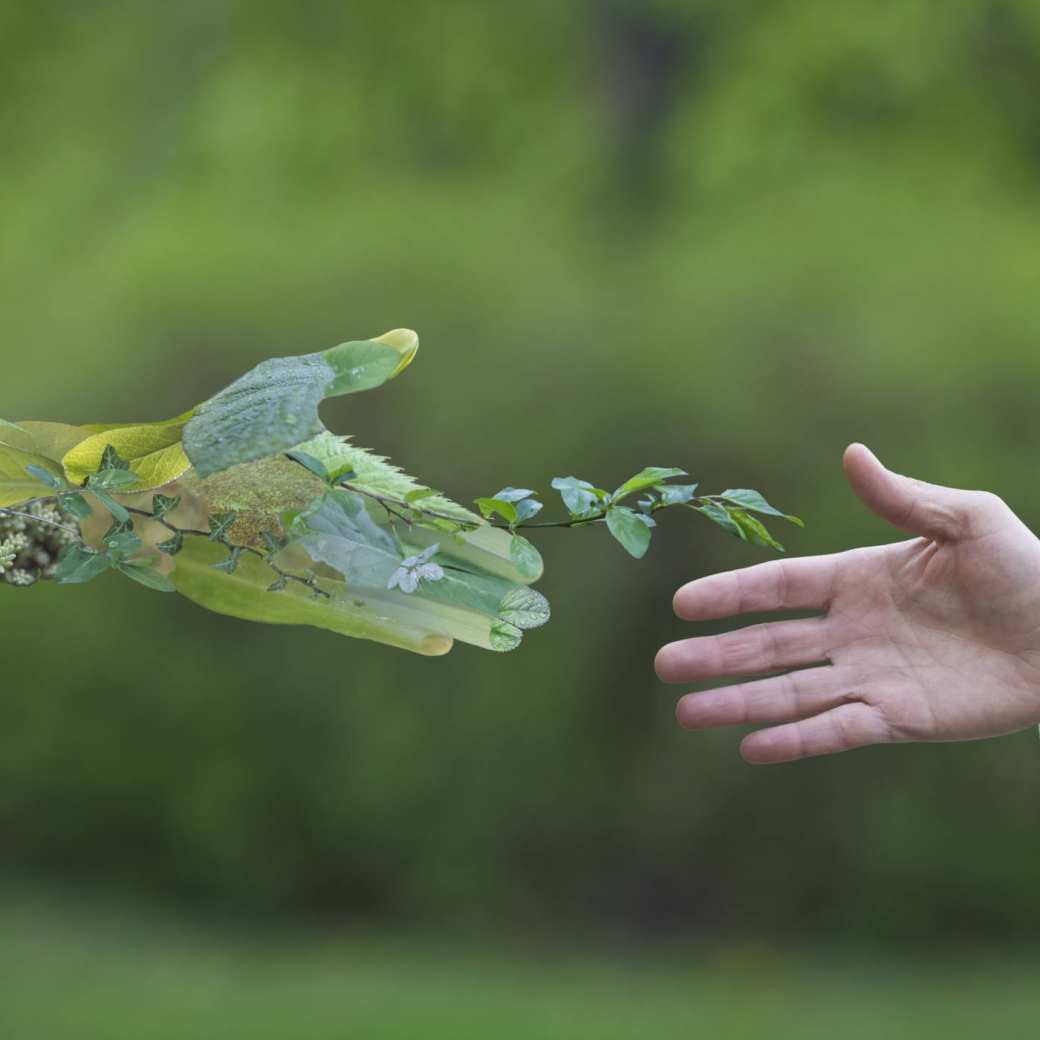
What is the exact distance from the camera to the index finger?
99cm

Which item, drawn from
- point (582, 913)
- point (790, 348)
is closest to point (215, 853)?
point (582, 913)

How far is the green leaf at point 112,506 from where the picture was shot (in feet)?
2.87

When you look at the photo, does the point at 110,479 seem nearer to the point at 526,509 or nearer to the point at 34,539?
the point at 34,539

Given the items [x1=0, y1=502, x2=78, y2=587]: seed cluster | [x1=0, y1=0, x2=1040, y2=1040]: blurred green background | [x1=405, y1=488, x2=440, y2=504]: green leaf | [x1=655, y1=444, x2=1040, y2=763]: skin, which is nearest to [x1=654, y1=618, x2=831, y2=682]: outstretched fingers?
[x1=655, y1=444, x2=1040, y2=763]: skin

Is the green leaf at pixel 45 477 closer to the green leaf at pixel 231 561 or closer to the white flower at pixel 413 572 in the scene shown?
the green leaf at pixel 231 561

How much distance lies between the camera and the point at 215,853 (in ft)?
7.21

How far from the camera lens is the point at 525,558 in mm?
888

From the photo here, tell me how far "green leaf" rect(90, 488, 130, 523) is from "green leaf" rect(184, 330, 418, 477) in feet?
0.29

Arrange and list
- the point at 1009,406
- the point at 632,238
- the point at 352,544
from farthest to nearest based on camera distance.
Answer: the point at 632,238 < the point at 1009,406 < the point at 352,544

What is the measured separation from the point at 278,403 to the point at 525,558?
0.20m

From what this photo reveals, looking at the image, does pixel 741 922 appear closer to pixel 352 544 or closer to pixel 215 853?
pixel 215 853

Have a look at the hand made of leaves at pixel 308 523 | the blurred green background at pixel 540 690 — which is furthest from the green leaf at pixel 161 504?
the blurred green background at pixel 540 690

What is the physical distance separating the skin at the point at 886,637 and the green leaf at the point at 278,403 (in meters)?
0.31

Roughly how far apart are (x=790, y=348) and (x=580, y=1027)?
1182mm
